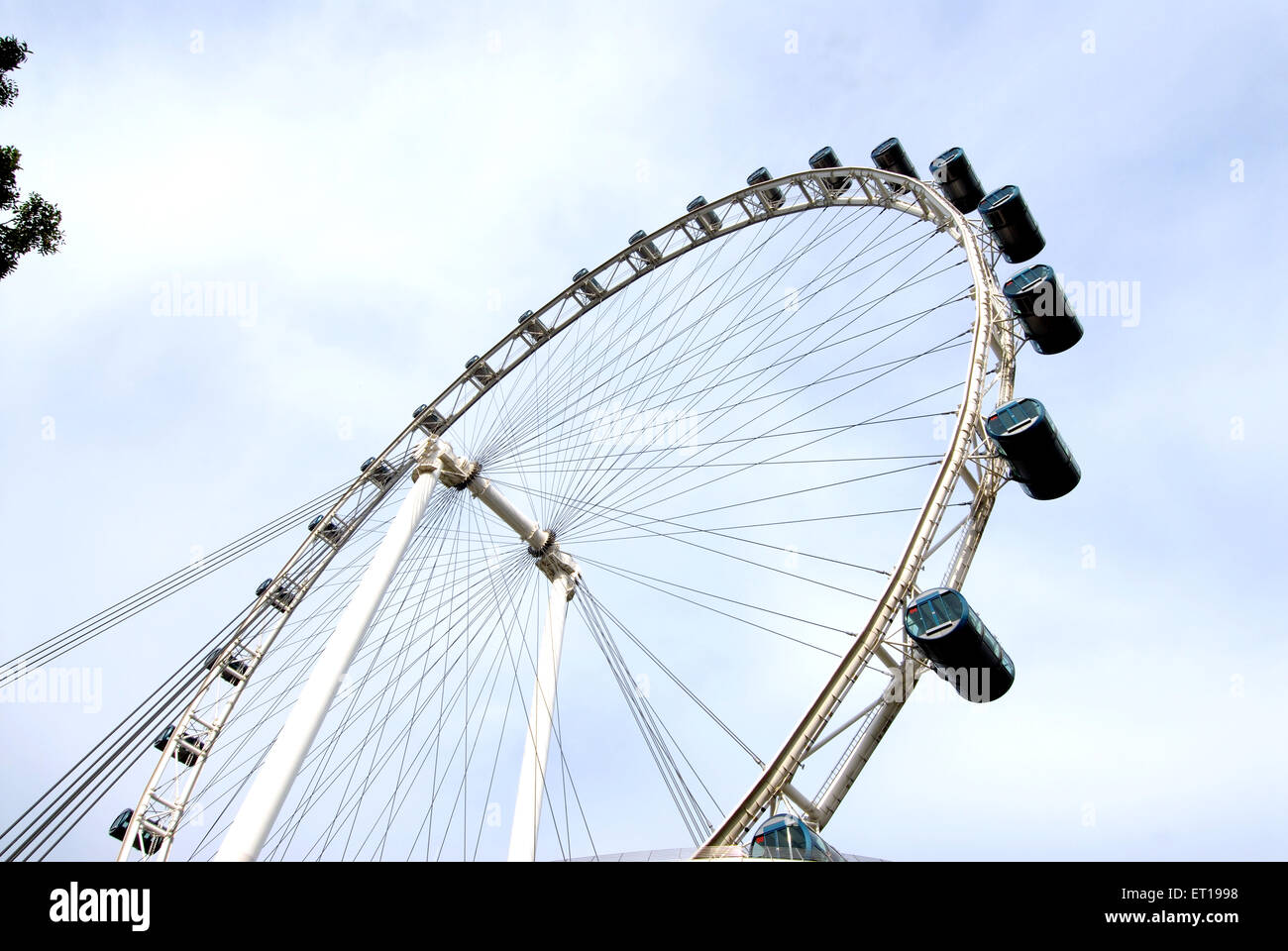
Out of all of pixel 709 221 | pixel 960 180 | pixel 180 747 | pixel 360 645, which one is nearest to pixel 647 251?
pixel 709 221

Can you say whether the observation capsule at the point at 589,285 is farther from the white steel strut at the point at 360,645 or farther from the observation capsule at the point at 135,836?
the observation capsule at the point at 135,836

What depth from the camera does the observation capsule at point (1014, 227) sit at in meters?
21.4

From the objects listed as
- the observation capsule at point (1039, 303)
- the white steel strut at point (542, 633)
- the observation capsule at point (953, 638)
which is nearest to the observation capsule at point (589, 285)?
the white steel strut at point (542, 633)

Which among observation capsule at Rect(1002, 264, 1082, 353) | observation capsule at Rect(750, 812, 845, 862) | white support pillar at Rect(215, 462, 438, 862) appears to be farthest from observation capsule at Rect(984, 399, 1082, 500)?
white support pillar at Rect(215, 462, 438, 862)

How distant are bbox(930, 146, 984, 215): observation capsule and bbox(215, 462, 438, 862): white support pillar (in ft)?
54.4

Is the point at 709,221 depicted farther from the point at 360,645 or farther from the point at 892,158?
the point at 360,645

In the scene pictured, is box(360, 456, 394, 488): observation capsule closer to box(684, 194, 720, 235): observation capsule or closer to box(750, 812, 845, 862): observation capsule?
box(684, 194, 720, 235): observation capsule

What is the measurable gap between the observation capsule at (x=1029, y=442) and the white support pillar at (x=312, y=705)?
13645mm

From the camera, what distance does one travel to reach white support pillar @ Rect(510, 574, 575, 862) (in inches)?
822

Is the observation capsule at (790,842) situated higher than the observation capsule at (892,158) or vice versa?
the observation capsule at (892,158)

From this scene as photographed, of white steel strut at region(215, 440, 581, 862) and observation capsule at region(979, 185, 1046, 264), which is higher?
A: observation capsule at region(979, 185, 1046, 264)
